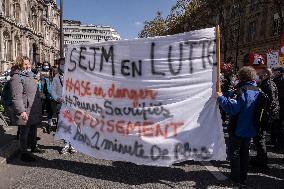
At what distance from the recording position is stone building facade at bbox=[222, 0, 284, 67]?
3819 cm

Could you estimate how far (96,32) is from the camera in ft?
536

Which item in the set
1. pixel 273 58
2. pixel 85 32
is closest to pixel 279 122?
pixel 273 58

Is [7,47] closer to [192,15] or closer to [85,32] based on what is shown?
[192,15]

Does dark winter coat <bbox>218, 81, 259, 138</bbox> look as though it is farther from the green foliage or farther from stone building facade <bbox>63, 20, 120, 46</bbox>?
stone building facade <bbox>63, 20, 120, 46</bbox>

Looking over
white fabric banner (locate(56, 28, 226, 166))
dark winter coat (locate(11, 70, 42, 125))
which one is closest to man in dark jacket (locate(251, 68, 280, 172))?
white fabric banner (locate(56, 28, 226, 166))

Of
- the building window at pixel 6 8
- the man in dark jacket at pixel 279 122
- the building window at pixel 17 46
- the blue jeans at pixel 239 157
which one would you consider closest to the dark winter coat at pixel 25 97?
the blue jeans at pixel 239 157

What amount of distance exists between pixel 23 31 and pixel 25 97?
152 feet

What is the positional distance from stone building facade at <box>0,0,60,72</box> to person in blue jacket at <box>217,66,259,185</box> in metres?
32.5

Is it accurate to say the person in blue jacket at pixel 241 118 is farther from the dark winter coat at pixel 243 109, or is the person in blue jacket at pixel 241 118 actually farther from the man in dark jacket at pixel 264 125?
the man in dark jacket at pixel 264 125

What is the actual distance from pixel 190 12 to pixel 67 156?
31283 mm

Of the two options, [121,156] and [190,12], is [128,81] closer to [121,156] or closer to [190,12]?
[121,156]

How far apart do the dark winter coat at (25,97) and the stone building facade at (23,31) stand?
30.0 m

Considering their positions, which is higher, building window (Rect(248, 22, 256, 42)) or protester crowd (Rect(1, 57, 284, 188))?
building window (Rect(248, 22, 256, 42))

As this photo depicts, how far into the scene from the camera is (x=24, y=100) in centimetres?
668
